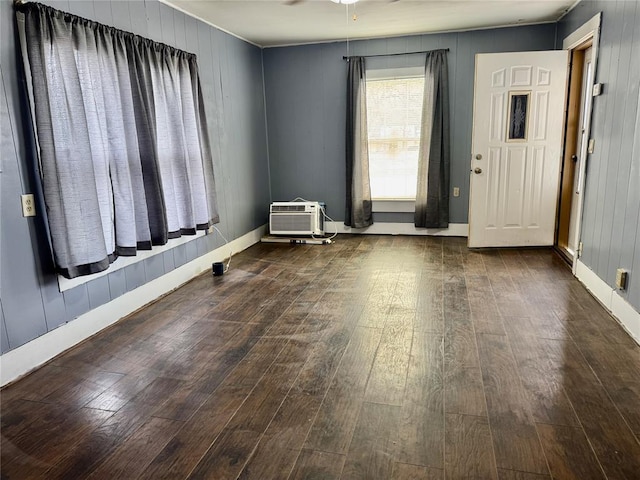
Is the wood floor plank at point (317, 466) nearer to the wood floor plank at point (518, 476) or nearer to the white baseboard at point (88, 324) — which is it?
the wood floor plank at point (518, 476)

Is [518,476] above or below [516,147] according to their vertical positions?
below

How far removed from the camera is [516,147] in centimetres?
457

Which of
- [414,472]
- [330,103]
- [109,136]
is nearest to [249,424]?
[414,472]

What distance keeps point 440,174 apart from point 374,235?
1111 millimetres

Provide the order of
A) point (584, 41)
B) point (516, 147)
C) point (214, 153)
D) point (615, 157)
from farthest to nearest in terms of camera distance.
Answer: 1. point (516, 147)
2. point (214, 153)
3. point (584, 41)
4. point (615, 157)

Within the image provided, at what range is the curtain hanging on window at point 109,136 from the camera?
96.3 inches

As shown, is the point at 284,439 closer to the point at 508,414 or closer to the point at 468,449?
the point at 468,449

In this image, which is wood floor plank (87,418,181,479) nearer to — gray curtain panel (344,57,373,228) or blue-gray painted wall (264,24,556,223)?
gray curtain panel (344,57,373,228)

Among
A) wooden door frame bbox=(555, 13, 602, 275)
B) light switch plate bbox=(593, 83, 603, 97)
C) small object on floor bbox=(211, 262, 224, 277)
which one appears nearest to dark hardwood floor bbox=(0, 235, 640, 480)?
small object on floor bbox=(211, 262, 224, 277)

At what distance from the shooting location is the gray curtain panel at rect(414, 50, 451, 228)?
502 cm

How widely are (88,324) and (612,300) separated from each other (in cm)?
349

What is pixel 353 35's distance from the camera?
5.04 m

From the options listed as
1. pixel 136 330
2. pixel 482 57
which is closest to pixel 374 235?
pixel 482 57

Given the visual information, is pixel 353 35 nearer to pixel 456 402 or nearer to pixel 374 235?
pixel 374 235
